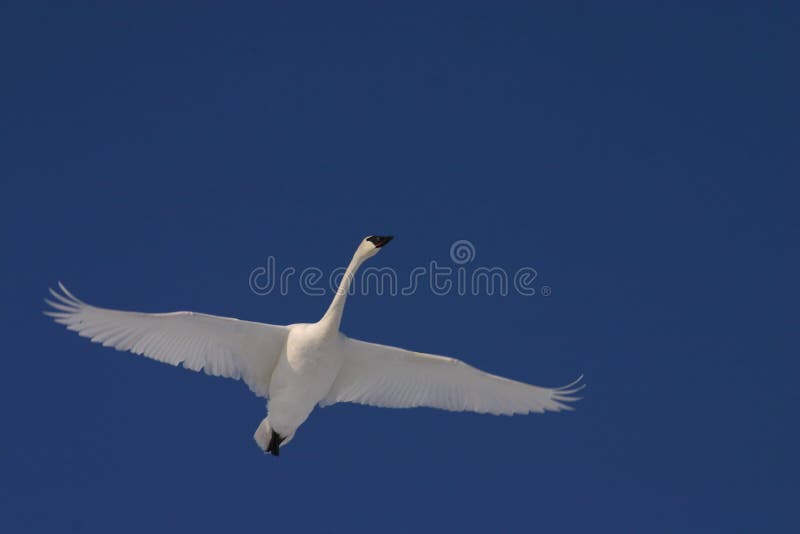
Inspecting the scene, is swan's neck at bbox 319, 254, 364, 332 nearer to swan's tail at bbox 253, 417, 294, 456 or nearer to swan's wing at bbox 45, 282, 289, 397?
swan's wing at bbox 45, 282, 289, 397

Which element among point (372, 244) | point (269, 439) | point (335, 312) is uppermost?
point (372, 244)

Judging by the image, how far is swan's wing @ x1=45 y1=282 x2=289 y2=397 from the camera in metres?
20.2

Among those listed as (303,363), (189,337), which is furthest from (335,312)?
(189,337)

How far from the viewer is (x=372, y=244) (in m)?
21.6

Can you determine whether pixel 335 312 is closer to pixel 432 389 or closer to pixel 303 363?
pixel 303 363

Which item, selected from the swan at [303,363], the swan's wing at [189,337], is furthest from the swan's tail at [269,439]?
the swan's wing at [189,337]

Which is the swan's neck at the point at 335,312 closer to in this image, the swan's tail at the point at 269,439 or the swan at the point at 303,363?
the swan at the point at 303,363

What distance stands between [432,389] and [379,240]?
3.20 meters

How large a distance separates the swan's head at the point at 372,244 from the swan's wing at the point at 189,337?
6.66 feet

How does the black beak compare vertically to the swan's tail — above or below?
above

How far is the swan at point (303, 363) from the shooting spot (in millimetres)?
20422

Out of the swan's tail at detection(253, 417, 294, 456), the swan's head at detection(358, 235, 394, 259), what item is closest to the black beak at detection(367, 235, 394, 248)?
the swan's head at detection(358, 235, 394, 259)

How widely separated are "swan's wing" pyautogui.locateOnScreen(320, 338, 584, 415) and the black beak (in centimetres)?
217

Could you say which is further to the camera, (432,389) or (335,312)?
(432,389)
